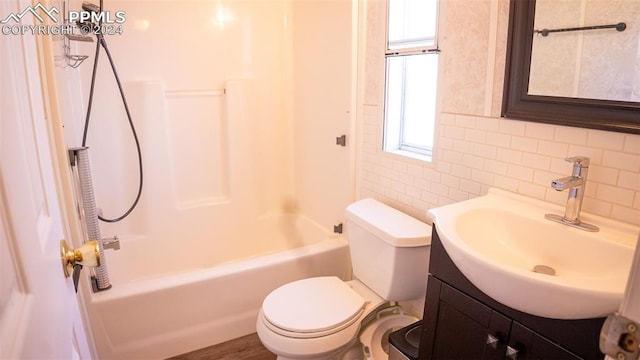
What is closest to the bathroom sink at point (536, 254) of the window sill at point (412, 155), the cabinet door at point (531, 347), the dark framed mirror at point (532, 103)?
the cabinet door at point (531, 347)

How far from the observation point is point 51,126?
1607mm

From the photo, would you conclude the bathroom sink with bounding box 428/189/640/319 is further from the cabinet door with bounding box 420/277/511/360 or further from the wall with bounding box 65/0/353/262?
the wall with bounding box 65/0/353/262

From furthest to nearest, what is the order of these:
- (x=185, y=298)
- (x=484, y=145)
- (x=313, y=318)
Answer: (x=185, y=298), (x=313, y=318), (x=484, y=145)

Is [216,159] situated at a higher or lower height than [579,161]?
lower

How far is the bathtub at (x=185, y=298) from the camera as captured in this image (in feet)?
6.33

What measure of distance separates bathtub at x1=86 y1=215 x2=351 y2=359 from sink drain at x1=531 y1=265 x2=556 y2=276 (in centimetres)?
130

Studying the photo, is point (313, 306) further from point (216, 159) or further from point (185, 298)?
point (216, 159)

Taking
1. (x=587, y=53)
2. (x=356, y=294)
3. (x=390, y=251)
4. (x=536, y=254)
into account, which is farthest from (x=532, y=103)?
(x=356, y=294)

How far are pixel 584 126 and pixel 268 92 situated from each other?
199 cm

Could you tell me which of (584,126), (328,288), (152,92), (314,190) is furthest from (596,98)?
(152,92)

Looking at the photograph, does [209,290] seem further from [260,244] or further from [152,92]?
[152,92]

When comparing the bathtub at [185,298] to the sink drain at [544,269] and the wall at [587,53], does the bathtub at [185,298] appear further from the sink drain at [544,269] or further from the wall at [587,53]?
the wall at [587,53]

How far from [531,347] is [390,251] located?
70 cm

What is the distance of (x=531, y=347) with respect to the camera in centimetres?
105
